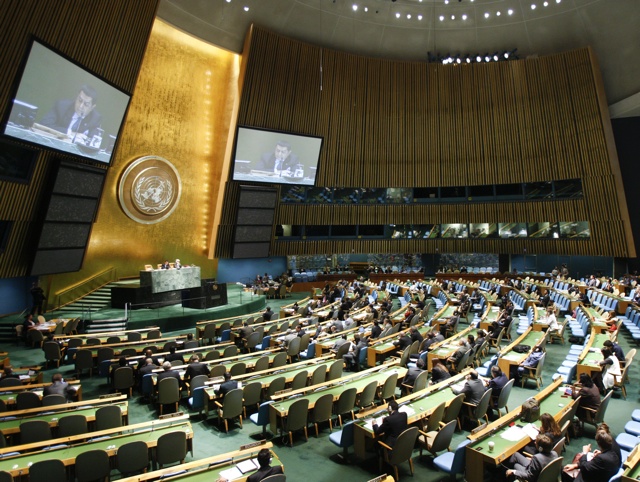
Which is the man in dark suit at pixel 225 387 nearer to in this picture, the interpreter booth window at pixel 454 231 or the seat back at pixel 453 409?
the seat back at pixel 453 409

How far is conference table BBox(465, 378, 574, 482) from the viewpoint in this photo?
15.0 feet

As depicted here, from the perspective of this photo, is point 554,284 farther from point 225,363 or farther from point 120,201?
point 120,201

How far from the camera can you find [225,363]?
863 centimetres

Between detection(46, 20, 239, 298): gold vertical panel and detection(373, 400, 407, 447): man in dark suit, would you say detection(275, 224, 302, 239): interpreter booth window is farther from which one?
detection(373, 400, 407, 447): man in dark suit

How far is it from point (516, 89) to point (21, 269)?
2388 cm

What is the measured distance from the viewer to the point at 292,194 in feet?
74.8

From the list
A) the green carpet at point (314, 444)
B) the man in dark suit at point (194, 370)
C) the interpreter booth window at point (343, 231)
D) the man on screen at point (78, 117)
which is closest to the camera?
the green carpet at point (314, 444)

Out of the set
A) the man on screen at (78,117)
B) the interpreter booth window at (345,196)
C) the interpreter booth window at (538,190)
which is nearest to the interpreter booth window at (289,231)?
the interpreter booth window at (345,196)

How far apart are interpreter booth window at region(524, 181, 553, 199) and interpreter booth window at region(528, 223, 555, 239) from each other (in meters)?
1.52

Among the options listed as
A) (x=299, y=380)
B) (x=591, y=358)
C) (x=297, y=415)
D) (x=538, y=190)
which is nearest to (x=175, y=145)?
(x=299, y=380)

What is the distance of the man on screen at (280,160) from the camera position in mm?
20344

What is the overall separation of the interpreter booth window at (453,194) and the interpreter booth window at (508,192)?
183 centimetres

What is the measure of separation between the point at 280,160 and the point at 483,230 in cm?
1245

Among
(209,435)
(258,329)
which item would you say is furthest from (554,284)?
(209,435)
